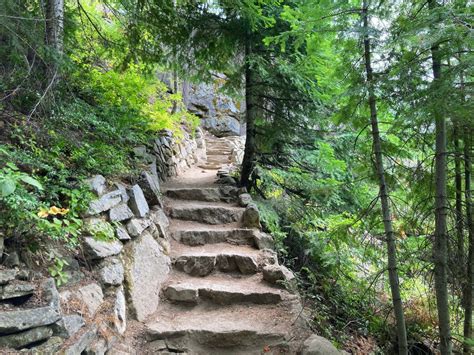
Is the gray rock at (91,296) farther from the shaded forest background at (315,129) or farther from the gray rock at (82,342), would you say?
the shaded forest background at (315,129)

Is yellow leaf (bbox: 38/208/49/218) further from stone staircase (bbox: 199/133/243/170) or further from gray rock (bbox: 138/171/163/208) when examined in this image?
stone staircase (bbox: 199/133/243/170)

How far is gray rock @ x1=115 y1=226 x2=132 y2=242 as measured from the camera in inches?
177

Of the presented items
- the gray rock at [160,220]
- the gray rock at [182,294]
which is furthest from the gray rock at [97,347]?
the gray rock at [160,220]

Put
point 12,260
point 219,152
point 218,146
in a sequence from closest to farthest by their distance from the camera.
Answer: point 12,260 → point 219,152 → point 218,146

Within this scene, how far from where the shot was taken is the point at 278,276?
199 inches

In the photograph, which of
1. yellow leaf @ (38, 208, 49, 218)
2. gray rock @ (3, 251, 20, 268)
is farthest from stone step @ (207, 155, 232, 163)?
gray rock @ (3, 251, 20, 268)

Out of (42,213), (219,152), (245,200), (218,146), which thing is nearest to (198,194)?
(245,200)

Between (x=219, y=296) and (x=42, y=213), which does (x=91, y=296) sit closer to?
(x=42, y=213)

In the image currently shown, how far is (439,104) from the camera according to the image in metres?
2.57

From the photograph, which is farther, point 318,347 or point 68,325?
point 318,347

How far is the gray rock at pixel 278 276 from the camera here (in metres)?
5.00

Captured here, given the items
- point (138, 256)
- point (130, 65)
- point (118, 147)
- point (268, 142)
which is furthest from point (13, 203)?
point (268, 142)

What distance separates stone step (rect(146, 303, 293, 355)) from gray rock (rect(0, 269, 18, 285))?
186 centimetres

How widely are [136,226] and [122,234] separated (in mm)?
412
